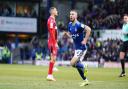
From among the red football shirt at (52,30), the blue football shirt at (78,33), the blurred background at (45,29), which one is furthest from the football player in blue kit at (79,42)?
the blurred background at (45,29)

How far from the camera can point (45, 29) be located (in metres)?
47.9

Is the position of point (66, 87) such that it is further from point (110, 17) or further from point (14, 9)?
point (14, 9)

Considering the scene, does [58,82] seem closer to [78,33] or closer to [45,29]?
[78,33]

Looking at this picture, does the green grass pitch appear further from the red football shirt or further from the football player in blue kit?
the red football shirt

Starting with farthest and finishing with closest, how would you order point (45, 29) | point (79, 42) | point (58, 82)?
point (45, 29) → point (58, 82) → point (79, 42)

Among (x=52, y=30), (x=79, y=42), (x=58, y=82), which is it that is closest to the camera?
(x=79, y=42)

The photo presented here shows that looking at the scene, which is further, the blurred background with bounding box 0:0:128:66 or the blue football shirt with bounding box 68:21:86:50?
the blurred background with bounding box 0:0:128:66

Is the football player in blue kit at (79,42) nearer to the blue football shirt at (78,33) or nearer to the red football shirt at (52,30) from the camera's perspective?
the blue football shirt at (78,33)

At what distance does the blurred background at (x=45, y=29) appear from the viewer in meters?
39.8

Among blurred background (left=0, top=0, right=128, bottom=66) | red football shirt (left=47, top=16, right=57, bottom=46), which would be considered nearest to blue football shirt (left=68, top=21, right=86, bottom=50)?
red football shirt (left=47, top=16, right=57, bottom=46)

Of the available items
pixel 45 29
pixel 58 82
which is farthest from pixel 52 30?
pixel 45 29

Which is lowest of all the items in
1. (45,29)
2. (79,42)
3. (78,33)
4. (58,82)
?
(45,29)

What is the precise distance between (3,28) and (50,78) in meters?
28.6

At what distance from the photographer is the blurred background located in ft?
131
